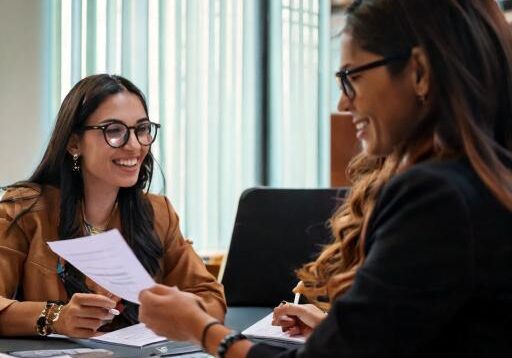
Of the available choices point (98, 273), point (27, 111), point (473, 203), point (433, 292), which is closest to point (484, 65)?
point (473, 203)

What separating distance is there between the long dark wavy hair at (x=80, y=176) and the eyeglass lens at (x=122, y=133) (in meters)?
0.08

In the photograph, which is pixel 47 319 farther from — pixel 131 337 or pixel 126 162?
pixel 126 162

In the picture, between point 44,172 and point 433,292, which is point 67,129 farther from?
point 433,292

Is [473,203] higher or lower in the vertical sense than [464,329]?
higher

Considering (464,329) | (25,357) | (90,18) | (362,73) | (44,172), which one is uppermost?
(90,18)

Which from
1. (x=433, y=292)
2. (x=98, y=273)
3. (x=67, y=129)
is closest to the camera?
(x=433, y=292)

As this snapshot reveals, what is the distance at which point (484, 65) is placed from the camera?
1.11m

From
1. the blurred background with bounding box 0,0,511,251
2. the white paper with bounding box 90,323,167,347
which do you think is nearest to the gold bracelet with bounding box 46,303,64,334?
the white paper with bounding box 90,323,167,347

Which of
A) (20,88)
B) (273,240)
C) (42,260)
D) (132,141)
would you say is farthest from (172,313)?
(20,88)

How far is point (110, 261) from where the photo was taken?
4.41 ft

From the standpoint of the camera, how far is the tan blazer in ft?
6.33

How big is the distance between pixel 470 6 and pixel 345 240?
483 millimetres

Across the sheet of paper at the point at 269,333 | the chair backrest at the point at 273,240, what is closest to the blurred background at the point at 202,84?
the chair backrest at the point at 273,240

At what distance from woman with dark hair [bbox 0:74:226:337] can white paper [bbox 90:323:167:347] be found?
0.17 metres
